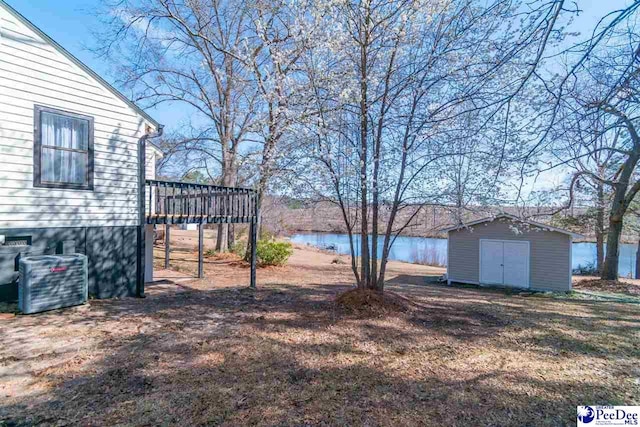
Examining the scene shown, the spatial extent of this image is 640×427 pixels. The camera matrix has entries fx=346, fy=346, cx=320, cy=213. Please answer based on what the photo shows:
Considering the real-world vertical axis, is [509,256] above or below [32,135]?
below

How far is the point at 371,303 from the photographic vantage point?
5531 mm

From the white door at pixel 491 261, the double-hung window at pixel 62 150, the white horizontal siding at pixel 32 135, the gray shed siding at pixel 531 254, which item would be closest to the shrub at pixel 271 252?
the white horizontal siding at pixel 32 135

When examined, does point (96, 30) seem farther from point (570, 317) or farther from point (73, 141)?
point (570, 317)

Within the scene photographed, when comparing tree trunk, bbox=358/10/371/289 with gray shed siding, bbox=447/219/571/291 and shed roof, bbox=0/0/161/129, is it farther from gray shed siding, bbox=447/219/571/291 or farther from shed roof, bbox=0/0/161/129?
gray shed siding, bbox=447/219/571/291

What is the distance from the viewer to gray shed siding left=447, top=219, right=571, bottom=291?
12.2 meters

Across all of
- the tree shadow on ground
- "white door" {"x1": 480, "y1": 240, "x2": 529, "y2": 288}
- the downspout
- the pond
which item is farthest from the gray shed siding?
the downspout

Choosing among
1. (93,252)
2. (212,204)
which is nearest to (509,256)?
(212,204)

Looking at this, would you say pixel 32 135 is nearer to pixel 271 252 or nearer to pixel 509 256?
pixel 271 252

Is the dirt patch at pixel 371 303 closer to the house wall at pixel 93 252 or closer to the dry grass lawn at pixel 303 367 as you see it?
the dry grass lawn at pixel 303 367

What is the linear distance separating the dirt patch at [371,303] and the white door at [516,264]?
9033mm

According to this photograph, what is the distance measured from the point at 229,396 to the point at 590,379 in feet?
10.8

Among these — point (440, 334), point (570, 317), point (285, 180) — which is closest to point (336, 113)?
point (285, 180)

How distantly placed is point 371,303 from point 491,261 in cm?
969

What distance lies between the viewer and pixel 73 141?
564cm
